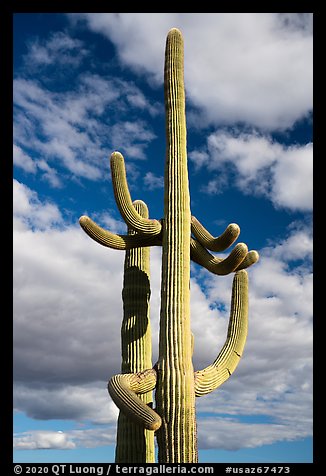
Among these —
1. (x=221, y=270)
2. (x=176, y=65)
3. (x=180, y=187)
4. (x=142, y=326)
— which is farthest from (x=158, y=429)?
(x=176, y=65)

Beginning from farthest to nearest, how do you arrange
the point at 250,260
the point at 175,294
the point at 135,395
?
the point at 250,260 < the point at 175,294 < the point at 135,395

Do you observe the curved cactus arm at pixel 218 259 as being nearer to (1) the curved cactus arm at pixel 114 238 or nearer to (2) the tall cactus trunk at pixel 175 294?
(2) the tall cactus trunk at pixel 175 294

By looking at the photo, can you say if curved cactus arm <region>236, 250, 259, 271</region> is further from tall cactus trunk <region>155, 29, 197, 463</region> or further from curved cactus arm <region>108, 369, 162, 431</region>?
curved cactus arm <region>108, 369, 162, 431</region>

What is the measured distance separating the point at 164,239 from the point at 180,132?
1.87 metres

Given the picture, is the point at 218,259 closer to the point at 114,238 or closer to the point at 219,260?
the point at 219,260

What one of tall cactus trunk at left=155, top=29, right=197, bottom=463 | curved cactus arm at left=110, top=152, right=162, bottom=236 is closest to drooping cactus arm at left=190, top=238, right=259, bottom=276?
tall cactus trunk at left=155, top=29, right=197, bottom=463

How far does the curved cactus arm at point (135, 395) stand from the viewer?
8.66m

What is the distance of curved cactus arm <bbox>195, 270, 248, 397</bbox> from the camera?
33.1 ft

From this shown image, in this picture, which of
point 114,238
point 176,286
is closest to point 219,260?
point 176,286

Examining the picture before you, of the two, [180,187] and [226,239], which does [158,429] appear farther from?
[180,187]

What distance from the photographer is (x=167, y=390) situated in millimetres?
9367

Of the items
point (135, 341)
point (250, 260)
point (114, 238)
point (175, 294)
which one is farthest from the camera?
point (250, 260)

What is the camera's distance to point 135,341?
10469 millimetres

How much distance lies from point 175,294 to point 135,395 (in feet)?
5.63
